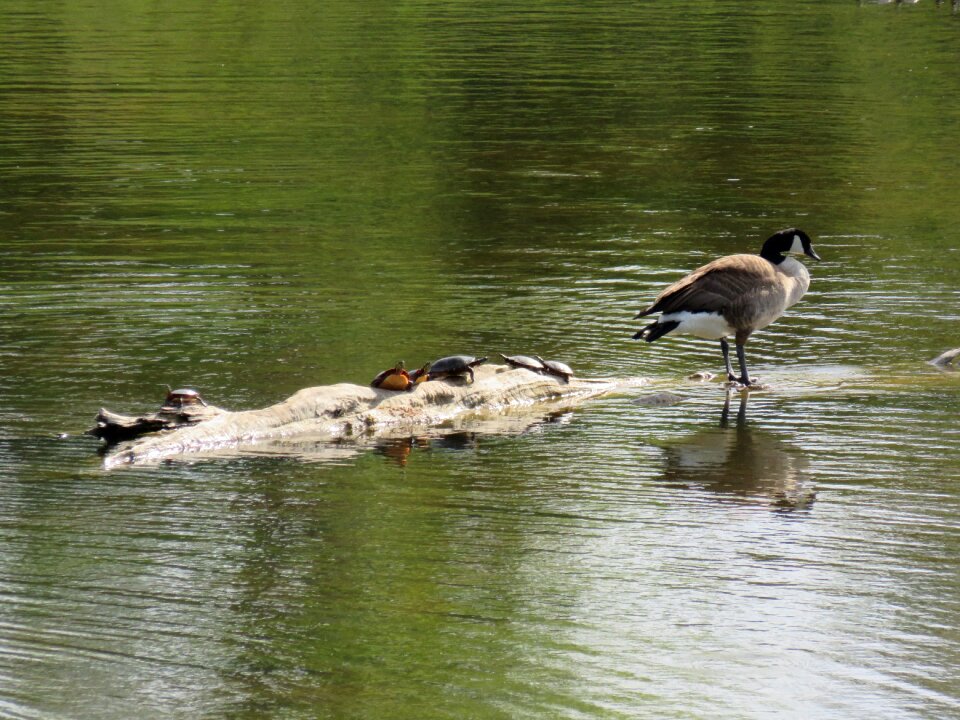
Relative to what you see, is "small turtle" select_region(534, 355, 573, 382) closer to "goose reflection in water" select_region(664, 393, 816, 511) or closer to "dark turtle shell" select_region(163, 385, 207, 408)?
"goose reflection in water" select_region(664, 393, 816, 511)

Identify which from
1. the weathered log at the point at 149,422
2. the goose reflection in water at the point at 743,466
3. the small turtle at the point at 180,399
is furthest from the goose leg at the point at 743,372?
the small turtle at the point at 180,399

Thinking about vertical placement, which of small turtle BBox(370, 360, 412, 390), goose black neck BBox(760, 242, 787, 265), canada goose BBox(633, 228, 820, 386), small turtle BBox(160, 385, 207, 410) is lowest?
small turtle BBox(160, 385, 207, 410)

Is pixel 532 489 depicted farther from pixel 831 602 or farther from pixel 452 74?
pixel 452 74

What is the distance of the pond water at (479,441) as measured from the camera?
7.11m

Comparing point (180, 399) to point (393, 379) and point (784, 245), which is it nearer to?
point (393, 379)

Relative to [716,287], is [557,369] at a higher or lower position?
lower

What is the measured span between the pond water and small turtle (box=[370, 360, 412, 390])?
660 mm

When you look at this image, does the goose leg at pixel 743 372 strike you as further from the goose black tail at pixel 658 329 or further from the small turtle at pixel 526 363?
the small turtle at pixel 526 363

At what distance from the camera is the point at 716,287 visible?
12211mm

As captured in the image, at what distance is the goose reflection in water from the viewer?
972 cm

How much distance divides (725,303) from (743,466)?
83.0 inches

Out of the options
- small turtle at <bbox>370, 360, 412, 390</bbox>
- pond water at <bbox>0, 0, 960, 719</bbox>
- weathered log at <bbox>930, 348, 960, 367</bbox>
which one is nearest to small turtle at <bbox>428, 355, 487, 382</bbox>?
small turtle at <bbox>370, 360, 412, 390</bbox>

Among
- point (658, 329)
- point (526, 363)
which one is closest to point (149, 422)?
point (526, 363)

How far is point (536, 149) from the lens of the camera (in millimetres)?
26719
